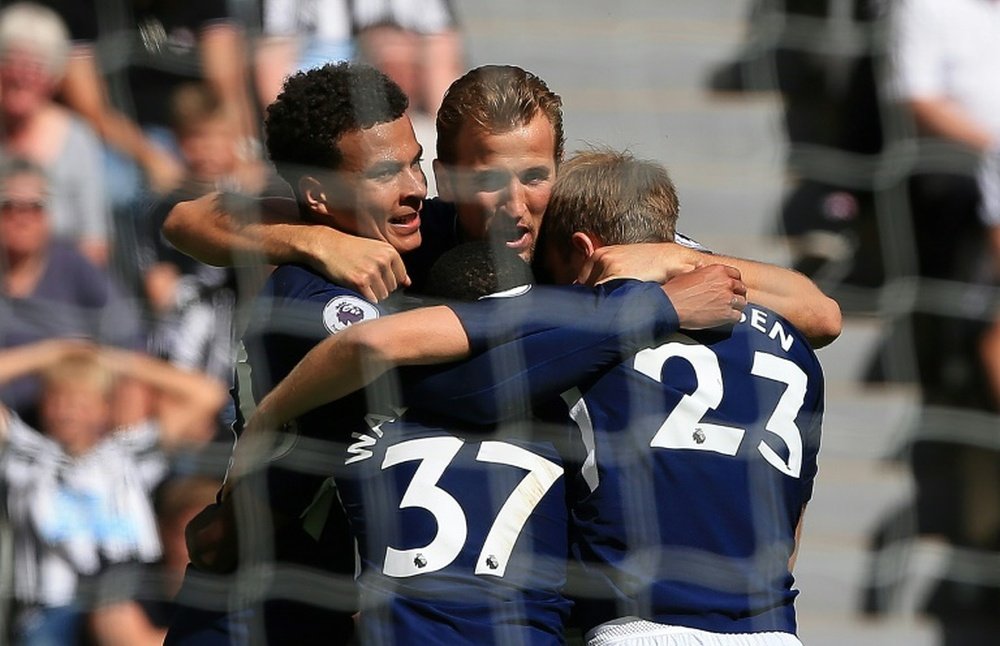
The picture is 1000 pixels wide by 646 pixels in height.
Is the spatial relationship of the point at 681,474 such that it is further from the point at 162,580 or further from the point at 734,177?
the point at 734,177

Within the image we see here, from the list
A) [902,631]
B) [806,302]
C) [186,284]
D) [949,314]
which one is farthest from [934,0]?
[186,284]

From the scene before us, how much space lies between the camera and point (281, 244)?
75.9 inches

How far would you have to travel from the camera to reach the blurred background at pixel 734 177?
2707 millimetres

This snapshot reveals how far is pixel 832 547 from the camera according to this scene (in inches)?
124

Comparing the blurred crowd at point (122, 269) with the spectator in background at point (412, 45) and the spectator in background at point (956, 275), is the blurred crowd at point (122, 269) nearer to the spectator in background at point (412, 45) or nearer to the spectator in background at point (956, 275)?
the spectator in background at point (412, 45)

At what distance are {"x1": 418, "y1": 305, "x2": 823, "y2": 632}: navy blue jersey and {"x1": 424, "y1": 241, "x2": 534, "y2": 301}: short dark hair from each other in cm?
7

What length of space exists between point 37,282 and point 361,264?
3.33ft

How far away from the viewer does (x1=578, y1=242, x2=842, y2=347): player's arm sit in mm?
1840

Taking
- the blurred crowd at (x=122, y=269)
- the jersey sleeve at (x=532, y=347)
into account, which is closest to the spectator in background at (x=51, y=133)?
the blurred crowd at (x=122, y=269)

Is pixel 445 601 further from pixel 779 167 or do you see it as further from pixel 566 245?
pixel 779 167

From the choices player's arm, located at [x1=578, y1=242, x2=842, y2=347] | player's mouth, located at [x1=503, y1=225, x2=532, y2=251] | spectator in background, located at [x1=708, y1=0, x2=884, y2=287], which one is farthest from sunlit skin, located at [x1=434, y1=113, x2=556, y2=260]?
spectator in background, located at [x1=708, y1=0, x2=884, y2=287]

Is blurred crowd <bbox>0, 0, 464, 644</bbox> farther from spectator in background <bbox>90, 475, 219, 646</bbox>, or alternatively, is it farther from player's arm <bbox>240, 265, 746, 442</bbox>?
player's arm <bbox>240, 265, 746, 442</bbox>

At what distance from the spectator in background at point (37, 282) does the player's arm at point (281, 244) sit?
0.51 meters

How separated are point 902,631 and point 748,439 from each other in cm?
144
